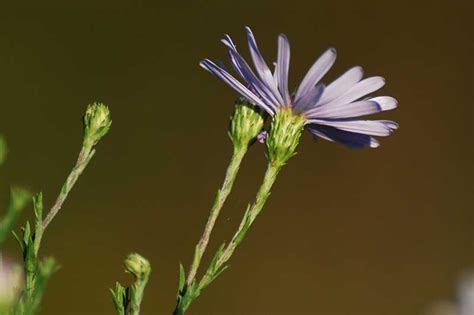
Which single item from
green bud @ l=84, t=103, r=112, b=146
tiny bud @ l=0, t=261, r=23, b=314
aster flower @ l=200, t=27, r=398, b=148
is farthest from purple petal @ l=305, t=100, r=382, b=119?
tiny bud @ l=0, t=261, r=23, b=314

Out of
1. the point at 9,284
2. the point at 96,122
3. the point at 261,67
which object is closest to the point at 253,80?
the point at 261,67

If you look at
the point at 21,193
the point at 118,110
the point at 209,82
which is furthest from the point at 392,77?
the point at 21,193

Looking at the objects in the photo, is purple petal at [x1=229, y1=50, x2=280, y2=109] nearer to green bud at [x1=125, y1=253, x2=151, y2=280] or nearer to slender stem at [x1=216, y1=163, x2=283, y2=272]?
slender stem at [x1=216, y1=163, x2=283, y2=272]

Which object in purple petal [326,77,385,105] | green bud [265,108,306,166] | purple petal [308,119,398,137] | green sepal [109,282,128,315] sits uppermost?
purple petal [326,77,385,105]

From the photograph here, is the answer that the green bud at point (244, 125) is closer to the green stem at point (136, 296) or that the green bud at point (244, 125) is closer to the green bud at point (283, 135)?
the green bud at point (283, 135)

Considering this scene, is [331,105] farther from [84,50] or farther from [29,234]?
[84,50]

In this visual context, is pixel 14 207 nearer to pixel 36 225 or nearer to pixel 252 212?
pixel 36 225

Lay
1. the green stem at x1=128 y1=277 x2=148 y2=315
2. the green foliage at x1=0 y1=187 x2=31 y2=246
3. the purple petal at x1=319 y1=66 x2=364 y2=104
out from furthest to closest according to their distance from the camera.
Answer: the purple petal at x1=319 y1=66 x2=364 y2=104 < the green stem at x1=128 y1=277 x2=148 y2=315 < the green foliage at x1=0 y1=187 x2=31 y2=246
